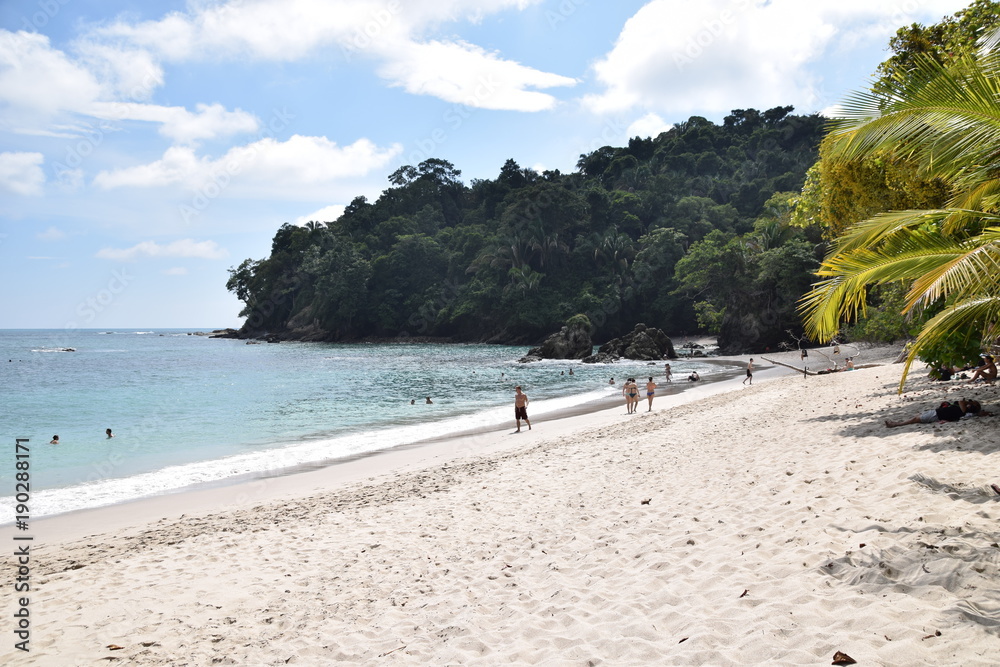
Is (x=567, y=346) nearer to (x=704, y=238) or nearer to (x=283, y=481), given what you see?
(x=704, y=238)

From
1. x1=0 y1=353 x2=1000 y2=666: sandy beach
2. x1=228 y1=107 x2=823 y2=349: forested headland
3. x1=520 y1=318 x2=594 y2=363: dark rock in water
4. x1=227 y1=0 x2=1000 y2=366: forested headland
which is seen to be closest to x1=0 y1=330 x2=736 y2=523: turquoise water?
x1=520 y1=318 x2=594 y2=363: dark rock in water

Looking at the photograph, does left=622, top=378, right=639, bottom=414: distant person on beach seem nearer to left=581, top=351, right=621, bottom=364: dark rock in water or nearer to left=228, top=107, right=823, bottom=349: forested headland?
left=581, top=351, right=621, bottom=364: dark rock in water

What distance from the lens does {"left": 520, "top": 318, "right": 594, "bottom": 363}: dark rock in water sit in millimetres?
50281

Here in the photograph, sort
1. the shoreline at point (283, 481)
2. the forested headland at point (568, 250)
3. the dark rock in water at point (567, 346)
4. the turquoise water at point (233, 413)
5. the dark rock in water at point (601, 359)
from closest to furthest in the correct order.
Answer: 1. the shoreline at point (283, 481)
2. the turquoise water at point (233, 413)
3. the dark rock in water at point (601, 359)
4. the dark rock in water at point (567, 346)
5. the forested headland at point (568, 250)

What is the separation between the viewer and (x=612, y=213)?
80438 millimetres

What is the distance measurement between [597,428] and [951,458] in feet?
31.3

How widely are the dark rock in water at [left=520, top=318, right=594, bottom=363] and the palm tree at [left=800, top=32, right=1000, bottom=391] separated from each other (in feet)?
142

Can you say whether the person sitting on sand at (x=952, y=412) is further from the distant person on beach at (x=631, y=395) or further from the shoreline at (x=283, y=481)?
the distant person on beach at (x=631, y=395)

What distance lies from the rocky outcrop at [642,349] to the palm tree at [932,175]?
40094mm

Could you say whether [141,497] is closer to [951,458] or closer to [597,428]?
[597,428]

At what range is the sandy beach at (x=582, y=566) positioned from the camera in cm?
375

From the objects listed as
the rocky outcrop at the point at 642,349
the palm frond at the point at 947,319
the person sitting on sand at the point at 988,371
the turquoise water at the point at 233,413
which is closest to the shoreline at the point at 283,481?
the turquoise water at the point at 233,413

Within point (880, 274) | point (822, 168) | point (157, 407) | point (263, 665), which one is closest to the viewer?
point (263, 665)

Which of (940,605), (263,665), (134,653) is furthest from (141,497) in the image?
(940,605)
